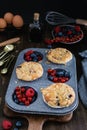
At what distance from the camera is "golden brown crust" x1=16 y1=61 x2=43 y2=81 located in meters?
0.86

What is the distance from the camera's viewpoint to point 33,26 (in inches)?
42.4

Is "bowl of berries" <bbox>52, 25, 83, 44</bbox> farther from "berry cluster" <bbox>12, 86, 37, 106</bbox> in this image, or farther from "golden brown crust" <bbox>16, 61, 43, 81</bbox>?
"berry cluster" <bbox>12, 86, 37, 106</bbox>

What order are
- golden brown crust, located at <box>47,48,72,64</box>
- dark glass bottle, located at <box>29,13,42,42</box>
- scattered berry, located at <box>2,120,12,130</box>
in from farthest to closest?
dark glass bottle, located at <box>29,13,42,42</box>
golden brown crust, located at <box>47,48,72,64</box>
scattered berry, located at <box>2,120,12,130</box>

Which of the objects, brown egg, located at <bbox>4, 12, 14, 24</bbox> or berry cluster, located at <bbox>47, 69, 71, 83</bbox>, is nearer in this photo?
berry cluster, located at <bbox>47, 69, 71, 83</bbox>

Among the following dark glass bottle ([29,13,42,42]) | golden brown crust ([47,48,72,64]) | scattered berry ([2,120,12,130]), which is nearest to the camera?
scattered berry ([2,120,12,130])

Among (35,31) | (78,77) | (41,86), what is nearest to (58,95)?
(41,86)

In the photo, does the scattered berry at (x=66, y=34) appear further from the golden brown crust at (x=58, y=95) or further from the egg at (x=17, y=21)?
the golden brown crust at (x=58, y=95)

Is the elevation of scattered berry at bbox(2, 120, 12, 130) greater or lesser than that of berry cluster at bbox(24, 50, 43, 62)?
lesser

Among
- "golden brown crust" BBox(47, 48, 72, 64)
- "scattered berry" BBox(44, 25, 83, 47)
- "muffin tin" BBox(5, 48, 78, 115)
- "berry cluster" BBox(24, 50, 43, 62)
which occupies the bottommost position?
"scattered berry" BBox(44, 25, 83, 47)

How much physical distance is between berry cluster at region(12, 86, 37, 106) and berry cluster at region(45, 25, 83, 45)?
32cm

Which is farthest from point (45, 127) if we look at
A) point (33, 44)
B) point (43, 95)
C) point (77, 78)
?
point (33, 44)

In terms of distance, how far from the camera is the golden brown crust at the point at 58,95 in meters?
0.77

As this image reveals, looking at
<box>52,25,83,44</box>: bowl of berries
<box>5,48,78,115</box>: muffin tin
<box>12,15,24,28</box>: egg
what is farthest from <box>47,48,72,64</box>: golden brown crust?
<box>12,15,24,28</box>: egg

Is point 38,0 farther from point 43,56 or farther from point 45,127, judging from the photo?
point 45,127
